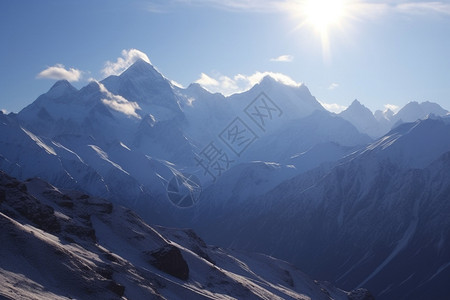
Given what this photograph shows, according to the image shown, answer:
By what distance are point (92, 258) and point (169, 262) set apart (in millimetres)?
17313

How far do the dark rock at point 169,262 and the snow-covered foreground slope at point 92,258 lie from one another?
0.48 feet

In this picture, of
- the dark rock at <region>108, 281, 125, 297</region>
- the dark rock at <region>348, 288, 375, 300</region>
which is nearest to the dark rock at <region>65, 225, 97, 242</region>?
the dark rock at <region>108, 281, 125, 297</region>

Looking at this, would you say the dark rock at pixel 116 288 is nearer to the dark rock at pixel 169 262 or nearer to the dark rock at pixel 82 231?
the dark rock at pixel 82 231

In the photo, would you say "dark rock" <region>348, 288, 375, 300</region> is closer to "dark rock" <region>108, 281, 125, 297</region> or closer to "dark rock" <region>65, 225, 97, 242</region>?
"dark rock" <region>65, 225, 97, 242</region>

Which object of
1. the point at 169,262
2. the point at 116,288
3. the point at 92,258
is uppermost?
the point at 169,262

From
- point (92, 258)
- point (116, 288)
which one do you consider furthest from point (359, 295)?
point (116, 288)

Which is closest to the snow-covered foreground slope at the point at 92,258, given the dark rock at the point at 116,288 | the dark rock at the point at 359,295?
the dark rock at the point at 116,288

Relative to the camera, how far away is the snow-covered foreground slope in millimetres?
48312

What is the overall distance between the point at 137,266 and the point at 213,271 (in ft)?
72.3

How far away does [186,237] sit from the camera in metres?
114

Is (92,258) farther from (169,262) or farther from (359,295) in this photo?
(359,295)

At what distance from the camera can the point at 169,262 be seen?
245 feet

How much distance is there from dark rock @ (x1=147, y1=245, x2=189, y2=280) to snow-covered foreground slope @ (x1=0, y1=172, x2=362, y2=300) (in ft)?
0.48

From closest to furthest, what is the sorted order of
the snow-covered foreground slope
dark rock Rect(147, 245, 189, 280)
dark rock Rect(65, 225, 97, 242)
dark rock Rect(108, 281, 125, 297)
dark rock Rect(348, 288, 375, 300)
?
the snow-covered foreground slope, dark rock Rect(108, 281, 125, 297), dark rock Rect(65, 225, 97, 242), dark rock Rect(147, 245, 189, 280), dark rock Rect(348, 288, 375, 300)
